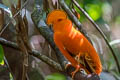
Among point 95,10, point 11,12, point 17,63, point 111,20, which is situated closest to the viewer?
point 11,12

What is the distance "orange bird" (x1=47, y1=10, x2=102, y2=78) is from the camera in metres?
2.23

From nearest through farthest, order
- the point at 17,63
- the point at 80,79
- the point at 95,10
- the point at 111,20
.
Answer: the point at 80,79
the point at 17,63
the point at 95,10
the point at 111,20

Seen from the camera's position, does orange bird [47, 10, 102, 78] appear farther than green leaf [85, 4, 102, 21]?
No

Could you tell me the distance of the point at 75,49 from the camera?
88.8 inches

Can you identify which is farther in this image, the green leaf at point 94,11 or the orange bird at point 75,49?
the green leaf at point 94,11

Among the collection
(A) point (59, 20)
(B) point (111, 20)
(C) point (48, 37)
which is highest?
(A) point (59, 20)

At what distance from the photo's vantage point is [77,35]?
2.28 m

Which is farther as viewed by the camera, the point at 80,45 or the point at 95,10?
the point at 95,10

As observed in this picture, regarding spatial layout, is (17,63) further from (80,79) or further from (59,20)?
(80,79)

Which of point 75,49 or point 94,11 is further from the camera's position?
point 94,11

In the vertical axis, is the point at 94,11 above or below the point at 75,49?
above

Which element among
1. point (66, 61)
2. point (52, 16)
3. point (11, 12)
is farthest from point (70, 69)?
point (11, 12)

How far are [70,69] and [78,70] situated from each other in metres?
0.16

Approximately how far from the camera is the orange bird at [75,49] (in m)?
2.23
